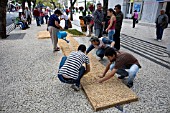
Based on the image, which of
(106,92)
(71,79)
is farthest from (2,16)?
(106,92)

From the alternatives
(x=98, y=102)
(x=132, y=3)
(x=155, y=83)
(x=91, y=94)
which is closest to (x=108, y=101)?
(x=98, y=102)

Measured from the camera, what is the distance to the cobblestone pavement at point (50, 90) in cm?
262

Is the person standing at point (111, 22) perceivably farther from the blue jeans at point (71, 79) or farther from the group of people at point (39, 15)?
the group of people at point (39, 15)

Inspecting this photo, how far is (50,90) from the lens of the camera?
317cm

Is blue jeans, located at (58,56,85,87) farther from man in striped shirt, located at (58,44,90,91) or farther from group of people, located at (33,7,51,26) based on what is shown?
group of people, located at (33,7,51,26)

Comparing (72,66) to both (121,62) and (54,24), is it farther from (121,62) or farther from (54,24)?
(54,24)

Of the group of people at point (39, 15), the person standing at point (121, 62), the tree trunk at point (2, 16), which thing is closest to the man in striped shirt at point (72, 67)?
the person standing at point (121, 62)

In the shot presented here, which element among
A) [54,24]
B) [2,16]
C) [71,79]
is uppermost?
[2,16]

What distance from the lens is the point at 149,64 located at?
4.80 meters

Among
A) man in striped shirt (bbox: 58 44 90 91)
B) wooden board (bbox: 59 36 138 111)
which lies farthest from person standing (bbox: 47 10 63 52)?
man in striped shirt (bbox: 58 44 90 91)

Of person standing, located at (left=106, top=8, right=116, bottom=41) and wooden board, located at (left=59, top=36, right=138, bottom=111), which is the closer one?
wooden board, located at (left=59, top=36, right=138, bottom=111)

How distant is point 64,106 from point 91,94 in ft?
1.84

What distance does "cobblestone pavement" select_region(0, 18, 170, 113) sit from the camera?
8.60 feet

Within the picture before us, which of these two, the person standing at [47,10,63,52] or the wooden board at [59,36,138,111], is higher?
the person standing at [47,10,63,52]
